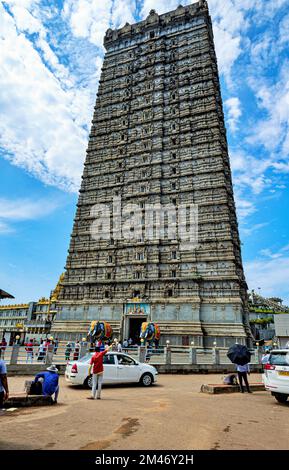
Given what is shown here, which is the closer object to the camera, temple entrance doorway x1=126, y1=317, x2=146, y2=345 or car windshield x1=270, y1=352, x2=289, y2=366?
car windshield x1=270, y1=352, x2=289, y2=366

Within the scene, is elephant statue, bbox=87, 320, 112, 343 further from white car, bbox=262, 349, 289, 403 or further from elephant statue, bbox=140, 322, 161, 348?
white car, bbox=262, 349, 289, 403

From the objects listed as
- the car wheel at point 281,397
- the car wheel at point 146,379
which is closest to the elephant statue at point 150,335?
the car wheel at point 146,379

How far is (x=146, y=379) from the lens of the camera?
1271cm

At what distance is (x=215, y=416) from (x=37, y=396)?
15.4 ft

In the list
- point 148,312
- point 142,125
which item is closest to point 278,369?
point 148,312

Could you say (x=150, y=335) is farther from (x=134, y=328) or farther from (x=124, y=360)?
(x=124, y=360)

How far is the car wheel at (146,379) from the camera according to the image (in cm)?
1263

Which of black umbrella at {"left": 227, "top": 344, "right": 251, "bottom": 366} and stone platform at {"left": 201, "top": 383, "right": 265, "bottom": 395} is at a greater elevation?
black umbrella at {"left": 227, "top": 344, "right": 251, "bottom": 366}

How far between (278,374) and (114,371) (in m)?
6.02

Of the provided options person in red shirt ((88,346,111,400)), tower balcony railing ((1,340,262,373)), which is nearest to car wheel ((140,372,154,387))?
person in red shirt ((88,346,111,400))

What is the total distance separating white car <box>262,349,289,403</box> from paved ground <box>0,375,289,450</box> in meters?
0.44

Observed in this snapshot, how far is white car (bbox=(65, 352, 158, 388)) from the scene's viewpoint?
11.7 meters
